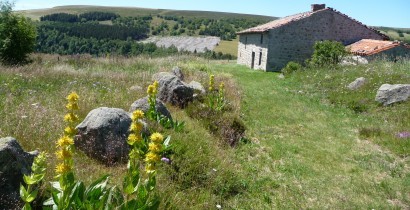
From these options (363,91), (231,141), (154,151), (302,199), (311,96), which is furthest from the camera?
(311,96)

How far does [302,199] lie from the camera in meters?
6.25

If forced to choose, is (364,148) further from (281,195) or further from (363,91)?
(363,91)

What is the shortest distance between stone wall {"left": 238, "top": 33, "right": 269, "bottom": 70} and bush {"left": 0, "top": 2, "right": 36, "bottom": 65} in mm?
18717

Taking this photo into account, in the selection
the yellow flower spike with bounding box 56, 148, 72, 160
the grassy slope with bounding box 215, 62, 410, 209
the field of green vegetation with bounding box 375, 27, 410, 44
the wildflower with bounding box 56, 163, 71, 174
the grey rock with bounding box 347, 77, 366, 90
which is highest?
the field of green vegetation with bounding box 375, 27, 410, 44

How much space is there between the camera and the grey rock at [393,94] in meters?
13.0

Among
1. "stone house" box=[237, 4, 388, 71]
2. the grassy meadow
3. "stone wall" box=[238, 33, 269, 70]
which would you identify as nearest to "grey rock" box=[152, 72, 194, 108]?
the grassy meadow

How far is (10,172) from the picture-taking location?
3.78 m

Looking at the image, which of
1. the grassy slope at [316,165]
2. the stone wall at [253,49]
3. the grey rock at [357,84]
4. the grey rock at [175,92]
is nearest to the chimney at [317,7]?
the stone wall at [253,49]

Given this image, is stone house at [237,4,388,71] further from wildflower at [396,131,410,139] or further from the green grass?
the green grass

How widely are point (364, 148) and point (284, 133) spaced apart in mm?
2375

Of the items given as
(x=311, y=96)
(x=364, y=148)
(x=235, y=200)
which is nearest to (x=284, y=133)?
(x=364, y=148)

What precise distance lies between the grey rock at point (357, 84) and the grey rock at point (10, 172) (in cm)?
1538

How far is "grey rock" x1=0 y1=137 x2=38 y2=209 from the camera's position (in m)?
3.70

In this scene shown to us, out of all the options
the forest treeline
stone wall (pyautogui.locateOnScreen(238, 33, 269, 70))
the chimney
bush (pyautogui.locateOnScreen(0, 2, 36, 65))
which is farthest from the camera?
the forest treeline
